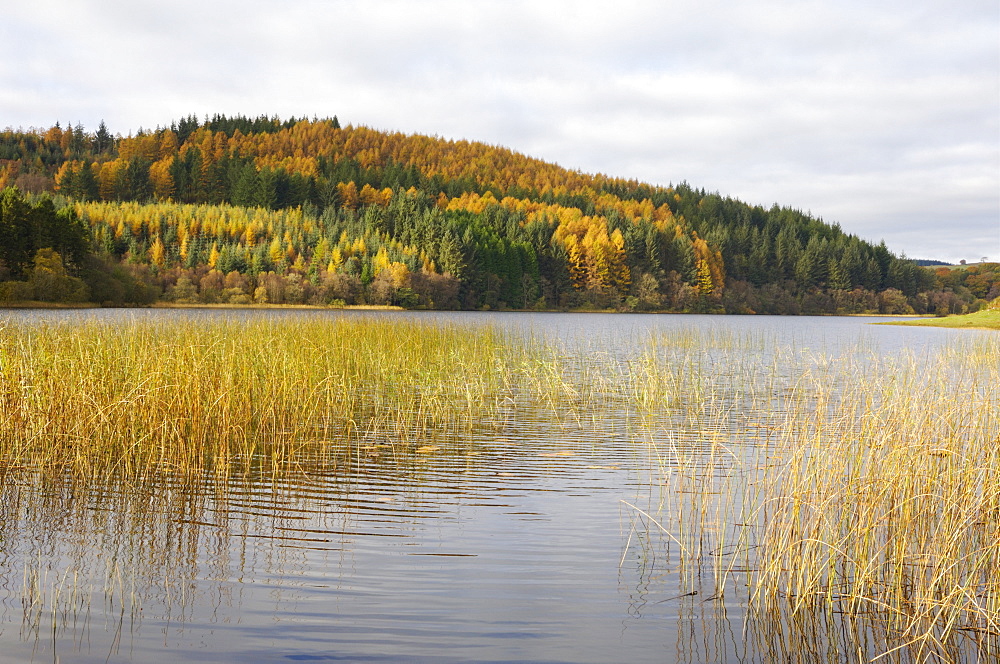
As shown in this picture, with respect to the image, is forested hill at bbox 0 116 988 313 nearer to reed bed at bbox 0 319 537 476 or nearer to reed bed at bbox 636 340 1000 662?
reed bed at bbox 0 319 537 476

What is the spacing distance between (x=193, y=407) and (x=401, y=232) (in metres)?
93.9

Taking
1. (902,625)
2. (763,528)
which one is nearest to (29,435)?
(763,528)

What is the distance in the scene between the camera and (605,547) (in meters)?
6.35

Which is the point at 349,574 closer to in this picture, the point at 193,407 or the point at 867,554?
the point at 867,554

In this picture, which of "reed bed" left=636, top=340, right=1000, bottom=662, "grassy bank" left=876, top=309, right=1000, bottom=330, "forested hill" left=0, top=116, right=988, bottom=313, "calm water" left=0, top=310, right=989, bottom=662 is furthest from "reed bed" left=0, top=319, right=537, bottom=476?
"grassy bank" left=876, top=309, right=1000, bottom=330

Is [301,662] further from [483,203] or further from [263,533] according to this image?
[483,203]

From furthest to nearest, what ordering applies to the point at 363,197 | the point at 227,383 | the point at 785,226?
the point at 785,226
the point at 363,197
the point at 227,383

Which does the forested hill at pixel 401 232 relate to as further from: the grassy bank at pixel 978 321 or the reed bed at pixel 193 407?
the grassy bank at pixel 978 321

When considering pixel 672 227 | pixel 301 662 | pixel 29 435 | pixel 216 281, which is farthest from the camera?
pixel 672 227

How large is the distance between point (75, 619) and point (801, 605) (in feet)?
14.1

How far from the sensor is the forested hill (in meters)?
81.2

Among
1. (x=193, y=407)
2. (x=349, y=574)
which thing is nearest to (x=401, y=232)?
(x=193, y=407)

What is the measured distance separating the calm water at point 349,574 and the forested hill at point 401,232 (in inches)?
1958

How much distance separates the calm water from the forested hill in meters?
49.7
